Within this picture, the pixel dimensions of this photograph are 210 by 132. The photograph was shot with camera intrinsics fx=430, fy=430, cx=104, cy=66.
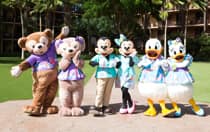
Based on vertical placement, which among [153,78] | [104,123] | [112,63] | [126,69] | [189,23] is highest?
[189,23]

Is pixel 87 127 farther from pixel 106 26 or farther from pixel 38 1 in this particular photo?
pixel 106 26

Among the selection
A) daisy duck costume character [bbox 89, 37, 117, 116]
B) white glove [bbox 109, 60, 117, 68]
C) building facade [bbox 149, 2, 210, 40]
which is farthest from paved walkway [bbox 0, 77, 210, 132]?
building facade [bbox 149, 2, 210, 40]

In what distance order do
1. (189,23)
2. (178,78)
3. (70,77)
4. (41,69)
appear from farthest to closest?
(189,23)
(41,69)
(70,77)
(178,78)

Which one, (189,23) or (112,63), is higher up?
(189,23)

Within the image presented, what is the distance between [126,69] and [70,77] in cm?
117

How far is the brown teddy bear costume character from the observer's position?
8.67 m

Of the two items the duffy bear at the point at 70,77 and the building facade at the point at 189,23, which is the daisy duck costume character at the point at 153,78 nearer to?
the duffy bear at the point at 70,77

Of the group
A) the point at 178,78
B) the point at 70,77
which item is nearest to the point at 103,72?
the point at 70,77

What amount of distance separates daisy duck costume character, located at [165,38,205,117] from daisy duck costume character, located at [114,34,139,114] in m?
0.75

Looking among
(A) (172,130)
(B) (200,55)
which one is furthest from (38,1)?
(A) (172,130)

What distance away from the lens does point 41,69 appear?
8.71 m

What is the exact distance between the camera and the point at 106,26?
163ft

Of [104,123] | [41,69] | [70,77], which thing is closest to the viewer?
[104,123]

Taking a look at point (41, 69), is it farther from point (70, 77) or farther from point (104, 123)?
point (104, 123)
